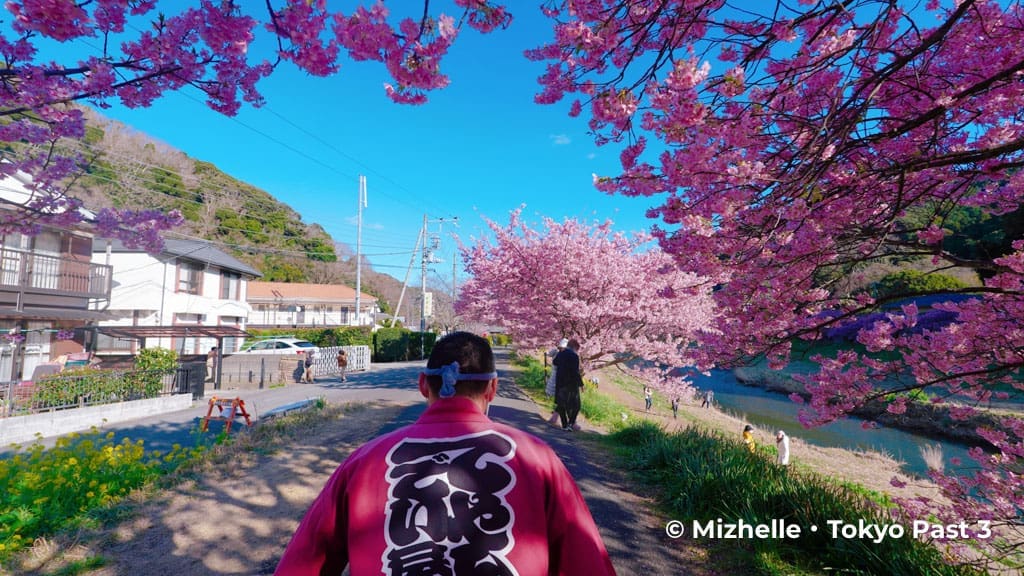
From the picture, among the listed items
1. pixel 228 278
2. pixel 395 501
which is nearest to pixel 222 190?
pixel 228 278

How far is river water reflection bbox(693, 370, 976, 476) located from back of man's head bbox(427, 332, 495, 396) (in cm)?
1212

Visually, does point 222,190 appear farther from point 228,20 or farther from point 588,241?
point 228,20

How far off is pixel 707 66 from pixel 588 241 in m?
9.95

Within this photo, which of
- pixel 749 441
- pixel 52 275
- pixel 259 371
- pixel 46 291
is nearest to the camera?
pixel 749 441

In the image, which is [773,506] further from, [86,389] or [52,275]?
[52,275]

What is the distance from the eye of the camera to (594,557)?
145 cm

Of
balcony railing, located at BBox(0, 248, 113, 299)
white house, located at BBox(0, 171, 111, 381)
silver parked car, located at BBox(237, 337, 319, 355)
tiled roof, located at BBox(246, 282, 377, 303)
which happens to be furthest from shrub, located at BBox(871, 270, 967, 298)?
tiled roof, located at BBox(246, 282, 377, 303)

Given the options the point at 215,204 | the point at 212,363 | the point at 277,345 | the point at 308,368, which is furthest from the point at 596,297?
the point at 215,204

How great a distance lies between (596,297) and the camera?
40.0ft

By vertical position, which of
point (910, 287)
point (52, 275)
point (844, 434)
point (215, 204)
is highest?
point (215, 204)

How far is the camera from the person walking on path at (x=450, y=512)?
1.31 m

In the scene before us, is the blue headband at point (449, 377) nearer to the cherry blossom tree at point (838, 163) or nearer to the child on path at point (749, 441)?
the cherry blossom tree at point (838, 163)

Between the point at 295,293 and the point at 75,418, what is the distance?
36.6 m

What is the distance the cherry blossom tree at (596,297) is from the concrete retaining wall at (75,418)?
9.44 metres
